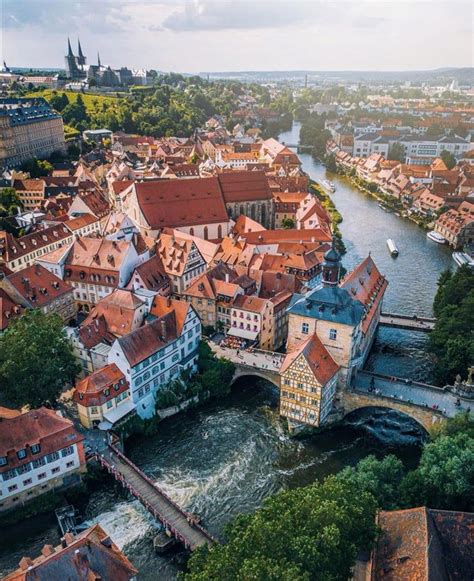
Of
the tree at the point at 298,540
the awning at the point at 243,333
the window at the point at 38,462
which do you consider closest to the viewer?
the tree at the point at 298,540

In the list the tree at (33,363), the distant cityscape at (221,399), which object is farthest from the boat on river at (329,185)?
the tree at (33,363)

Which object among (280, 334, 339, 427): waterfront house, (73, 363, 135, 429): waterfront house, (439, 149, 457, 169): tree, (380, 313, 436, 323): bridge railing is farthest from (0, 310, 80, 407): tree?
(439, 149, 457, 169): tree

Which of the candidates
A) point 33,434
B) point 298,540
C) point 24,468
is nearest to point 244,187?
point 33,434

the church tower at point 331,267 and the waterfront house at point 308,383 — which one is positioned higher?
the church tower at point 331,267

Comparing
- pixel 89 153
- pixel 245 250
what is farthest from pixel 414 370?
pixel 89 153

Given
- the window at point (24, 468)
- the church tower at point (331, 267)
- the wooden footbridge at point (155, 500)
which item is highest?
the church tower at point (331, 267)

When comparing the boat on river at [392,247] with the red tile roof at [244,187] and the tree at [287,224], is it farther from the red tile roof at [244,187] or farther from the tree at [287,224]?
the red tile roof at [244,187]

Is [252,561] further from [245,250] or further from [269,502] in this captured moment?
[245,250]
